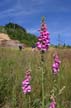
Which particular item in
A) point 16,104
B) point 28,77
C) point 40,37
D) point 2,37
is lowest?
point 16,104

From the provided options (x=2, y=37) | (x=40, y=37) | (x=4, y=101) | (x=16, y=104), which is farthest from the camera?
(x=2, y=37)

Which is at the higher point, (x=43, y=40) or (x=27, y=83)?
(x=43, y=40)

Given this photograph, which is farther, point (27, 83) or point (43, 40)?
point (27, 83)

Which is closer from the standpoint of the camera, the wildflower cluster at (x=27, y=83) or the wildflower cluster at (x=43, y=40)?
the wildflower cluster at (x=43, y=40)

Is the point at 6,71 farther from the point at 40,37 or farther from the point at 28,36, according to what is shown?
the point at 28,36

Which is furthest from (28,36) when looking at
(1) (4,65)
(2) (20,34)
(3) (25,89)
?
(3) (25,89)

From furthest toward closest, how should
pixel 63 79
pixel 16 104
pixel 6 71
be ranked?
pixel 6 71, pixel 63 79, pixel 16 104

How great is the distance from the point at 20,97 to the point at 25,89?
7.53 feet

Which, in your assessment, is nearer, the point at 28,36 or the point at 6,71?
the point at 6,71

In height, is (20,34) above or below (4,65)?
above

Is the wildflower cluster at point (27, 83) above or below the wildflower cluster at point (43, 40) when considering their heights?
below

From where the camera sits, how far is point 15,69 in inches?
332

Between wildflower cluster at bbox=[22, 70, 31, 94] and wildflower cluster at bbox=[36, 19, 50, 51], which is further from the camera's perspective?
wildflower cluster at bbox=[22, 70, 31, 94]

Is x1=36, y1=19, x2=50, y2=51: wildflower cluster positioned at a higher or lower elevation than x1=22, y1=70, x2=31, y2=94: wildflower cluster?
higher
